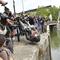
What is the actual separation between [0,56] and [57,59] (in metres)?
7.49

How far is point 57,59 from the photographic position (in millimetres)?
8789

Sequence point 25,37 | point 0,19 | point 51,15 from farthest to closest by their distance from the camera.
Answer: point 51,15 → point 25,37 → point 0,19

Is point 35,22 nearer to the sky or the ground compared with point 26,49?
nearer to the sky

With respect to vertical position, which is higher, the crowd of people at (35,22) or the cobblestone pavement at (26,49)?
the crowd of people at (35,22)

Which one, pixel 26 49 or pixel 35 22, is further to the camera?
pixel 35 22

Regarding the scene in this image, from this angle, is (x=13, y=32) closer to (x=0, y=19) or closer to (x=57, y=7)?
(x=0, y=19)

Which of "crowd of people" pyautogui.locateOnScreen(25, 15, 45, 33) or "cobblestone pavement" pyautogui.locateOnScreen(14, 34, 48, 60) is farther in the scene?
"crowd of people" pyautogui.locateOnScreen(25, 15, 45, 33)

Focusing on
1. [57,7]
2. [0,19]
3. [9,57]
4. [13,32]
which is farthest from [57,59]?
[57,7]

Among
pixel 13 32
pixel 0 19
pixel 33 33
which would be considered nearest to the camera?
pixel 0 19

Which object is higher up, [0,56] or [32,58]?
[0,56]

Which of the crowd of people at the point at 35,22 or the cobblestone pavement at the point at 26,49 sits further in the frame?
the crowd of people at the point at 35,22

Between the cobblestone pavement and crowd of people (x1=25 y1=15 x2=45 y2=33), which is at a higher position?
crowd of people (x1=25 y1=15 x2=45 y2=33)

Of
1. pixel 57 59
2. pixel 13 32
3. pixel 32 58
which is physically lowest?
pixel 57 59

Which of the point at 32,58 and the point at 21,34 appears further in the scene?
the point at 21,34
